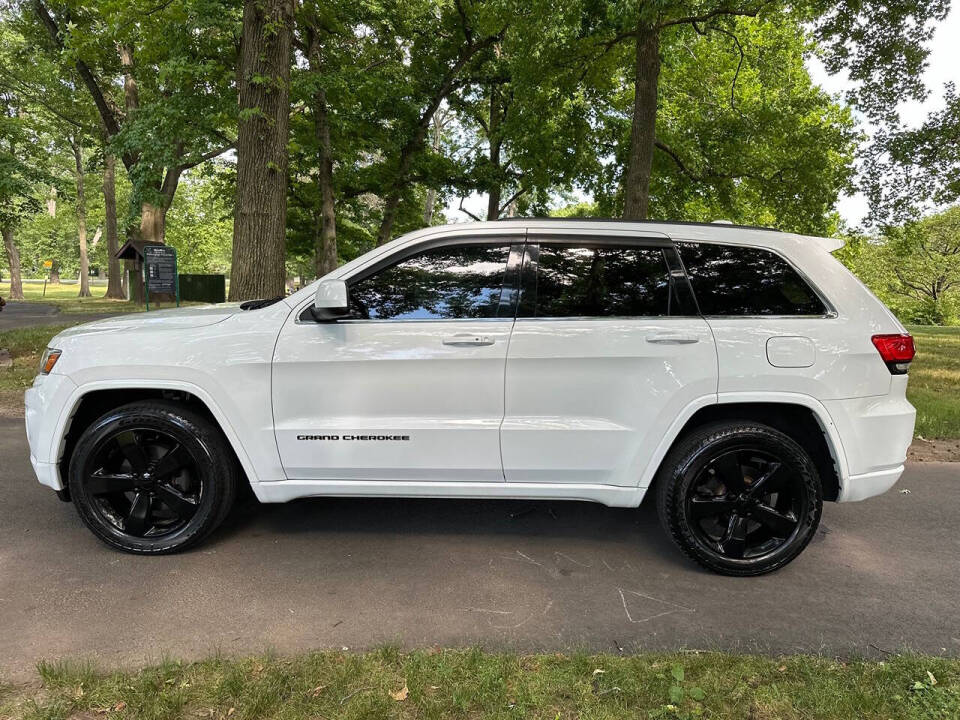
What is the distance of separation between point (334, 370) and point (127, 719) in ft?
5.58

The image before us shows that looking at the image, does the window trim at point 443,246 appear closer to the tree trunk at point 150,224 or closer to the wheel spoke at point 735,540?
the wheel spoke at point 735,540

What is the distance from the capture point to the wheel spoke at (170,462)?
11.0 ft

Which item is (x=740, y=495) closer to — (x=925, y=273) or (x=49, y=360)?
(x=49, y=360)

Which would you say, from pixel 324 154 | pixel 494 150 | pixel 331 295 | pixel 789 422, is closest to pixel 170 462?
pixel 331 295

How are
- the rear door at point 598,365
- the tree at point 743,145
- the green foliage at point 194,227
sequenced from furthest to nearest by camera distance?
the green foliage at point 194,227 → the tree at point 743,145 → the rear door at point 598,365

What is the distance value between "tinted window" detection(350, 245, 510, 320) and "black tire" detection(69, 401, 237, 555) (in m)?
1.15

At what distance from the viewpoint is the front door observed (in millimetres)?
3195

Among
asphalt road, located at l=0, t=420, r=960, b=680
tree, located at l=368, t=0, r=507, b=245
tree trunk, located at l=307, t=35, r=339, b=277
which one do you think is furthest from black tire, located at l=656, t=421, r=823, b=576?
tree, located at l=368, t=0, r=507, b=245

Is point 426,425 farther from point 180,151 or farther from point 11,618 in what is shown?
point 180,151

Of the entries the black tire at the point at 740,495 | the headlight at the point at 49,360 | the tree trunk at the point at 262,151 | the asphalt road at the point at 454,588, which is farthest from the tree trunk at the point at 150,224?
the black tire at the point at 740,495

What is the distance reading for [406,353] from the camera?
3.19m

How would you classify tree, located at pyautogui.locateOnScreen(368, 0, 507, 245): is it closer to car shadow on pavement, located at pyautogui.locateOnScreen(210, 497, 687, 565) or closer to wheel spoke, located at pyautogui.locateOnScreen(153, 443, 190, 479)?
car shadow on pavement, located at pyautogui.locateOnScreen(210, 497, 687, 565)

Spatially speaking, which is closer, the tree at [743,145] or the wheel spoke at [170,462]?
the wheel spoke at [170,462]

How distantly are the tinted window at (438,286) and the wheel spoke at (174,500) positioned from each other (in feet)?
4.68
